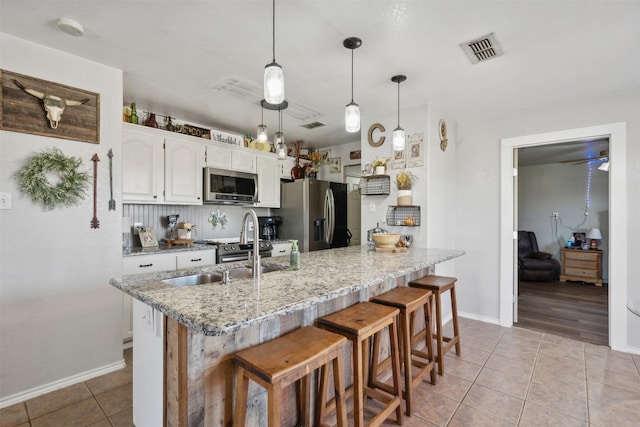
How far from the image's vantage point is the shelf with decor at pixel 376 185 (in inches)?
139

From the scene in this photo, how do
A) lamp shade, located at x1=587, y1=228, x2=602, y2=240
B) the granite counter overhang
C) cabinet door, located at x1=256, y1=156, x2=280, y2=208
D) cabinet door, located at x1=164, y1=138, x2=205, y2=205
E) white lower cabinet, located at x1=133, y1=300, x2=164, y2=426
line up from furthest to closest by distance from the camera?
1. lamp shade, located at x1=587, y1=228, x2=602, y2=240
2. cabinet door, located at x1=256, y1=156, x2=280, y2=208
3. cabinet door, located at x1=164, y1=138, x2=205, y2=205
4. white lower cabinet, located at x1=133, y1=300, x2=164, y2=426
5. the granite counter overhang

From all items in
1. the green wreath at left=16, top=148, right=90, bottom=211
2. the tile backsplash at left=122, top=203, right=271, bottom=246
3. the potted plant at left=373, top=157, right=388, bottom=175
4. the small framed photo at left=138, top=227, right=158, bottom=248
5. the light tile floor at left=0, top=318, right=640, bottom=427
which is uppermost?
the potted plant at left=373, top=157, right=388, bottom=175

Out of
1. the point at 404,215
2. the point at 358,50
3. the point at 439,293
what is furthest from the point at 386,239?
the point at 358,50

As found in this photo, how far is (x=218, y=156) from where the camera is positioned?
151 inches

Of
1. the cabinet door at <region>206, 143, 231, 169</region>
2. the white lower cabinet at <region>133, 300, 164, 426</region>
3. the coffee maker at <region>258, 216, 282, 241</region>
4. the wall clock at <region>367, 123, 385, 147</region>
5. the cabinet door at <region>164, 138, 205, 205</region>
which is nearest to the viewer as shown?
the white lower cabinet at <region>133, 300, 164, 426</region>

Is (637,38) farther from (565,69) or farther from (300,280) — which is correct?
(300,280)

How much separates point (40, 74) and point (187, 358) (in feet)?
7.67

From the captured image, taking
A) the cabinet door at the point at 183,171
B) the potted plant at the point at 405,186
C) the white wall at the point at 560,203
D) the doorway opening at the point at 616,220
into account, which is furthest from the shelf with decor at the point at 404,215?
the white wall at the point at 560,203

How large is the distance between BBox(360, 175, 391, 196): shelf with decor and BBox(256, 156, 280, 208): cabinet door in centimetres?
140

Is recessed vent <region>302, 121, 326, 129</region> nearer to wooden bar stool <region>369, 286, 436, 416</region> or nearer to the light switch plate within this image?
wooden bar stool <region>369, 286, 436, 416</region>

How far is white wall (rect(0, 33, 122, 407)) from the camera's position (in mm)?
2076

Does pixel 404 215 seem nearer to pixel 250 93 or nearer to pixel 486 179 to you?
pixel 486 179

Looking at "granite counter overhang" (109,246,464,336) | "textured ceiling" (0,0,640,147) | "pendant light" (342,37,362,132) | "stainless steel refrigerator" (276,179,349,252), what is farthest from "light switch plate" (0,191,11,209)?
"stainless steel refrigerator" (276,179,349,252)

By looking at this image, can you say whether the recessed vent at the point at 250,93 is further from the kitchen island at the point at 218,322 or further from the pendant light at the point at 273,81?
the kitchen island at the point at 218,322
